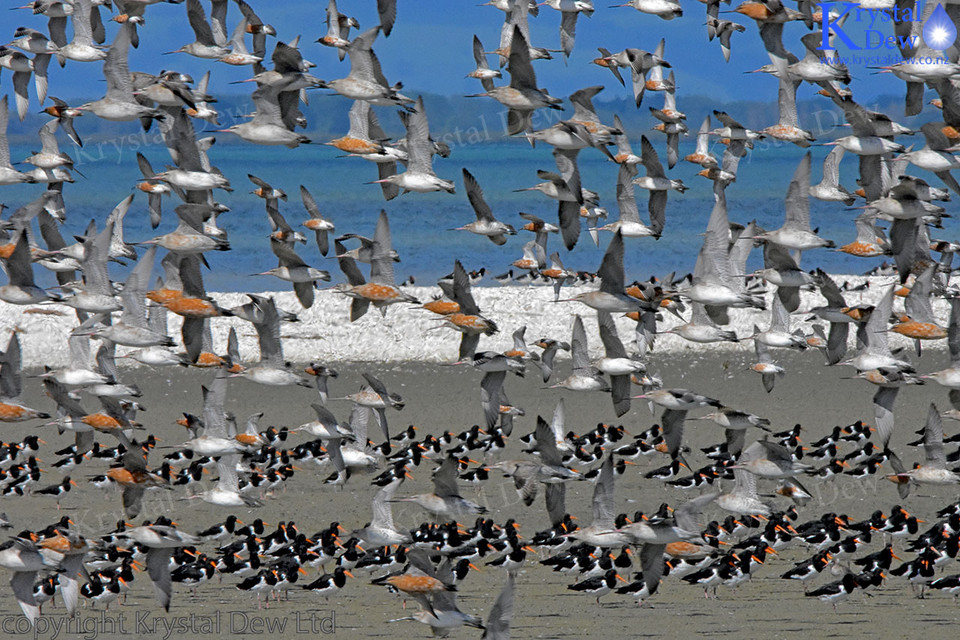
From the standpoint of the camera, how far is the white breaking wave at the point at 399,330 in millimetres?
30672

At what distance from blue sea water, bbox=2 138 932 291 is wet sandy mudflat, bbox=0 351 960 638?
1467 cm

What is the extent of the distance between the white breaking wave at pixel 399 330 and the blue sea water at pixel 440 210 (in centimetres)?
753

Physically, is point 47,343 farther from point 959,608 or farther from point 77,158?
point 77,158

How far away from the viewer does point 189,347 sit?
49.3 feet

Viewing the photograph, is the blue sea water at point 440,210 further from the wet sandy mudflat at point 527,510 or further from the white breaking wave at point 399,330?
the wet sandy mudflat at point 527,510

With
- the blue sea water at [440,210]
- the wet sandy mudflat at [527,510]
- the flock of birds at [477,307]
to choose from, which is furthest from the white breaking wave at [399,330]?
the flock of birds at [477,307]

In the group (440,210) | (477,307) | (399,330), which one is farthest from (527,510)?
(440,210)

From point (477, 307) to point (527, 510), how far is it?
6191mm

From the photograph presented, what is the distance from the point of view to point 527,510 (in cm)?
2041

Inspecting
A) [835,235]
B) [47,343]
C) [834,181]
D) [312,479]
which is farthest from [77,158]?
[834,181]

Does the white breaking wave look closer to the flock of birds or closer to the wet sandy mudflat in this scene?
the wet sandy mudflat

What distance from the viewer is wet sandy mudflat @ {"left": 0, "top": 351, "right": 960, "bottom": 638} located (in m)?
15.1

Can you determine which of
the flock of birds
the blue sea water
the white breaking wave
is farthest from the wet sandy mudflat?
the blue sea water

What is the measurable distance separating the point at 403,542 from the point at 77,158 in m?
120
